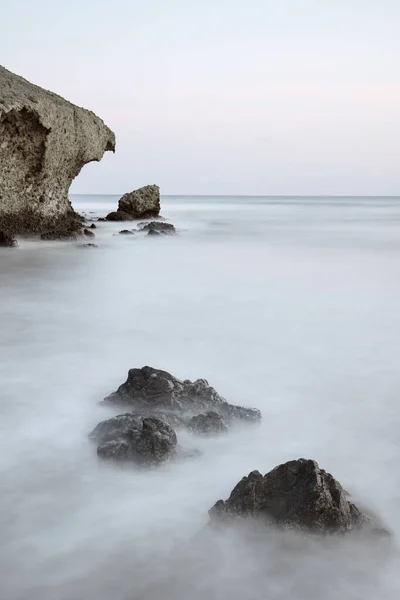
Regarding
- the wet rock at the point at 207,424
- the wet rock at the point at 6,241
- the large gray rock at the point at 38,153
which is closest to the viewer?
the wet rock at the point at 207,424

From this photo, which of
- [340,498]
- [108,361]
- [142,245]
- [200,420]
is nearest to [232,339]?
[108,361]

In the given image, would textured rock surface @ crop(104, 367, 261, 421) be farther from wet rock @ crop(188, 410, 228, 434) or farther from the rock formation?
the rock formation

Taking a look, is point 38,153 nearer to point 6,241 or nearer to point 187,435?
point 6,241

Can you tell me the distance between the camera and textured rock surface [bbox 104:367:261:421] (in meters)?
3.17

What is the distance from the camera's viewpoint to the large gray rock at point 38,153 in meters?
11.6

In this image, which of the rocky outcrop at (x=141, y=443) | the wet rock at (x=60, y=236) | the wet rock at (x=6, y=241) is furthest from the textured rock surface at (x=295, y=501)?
the wet rock at (x=60, y=236)

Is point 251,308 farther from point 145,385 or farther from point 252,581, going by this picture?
point 252,581

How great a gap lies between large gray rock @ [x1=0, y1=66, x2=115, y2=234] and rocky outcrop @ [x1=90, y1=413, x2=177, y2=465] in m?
9.14

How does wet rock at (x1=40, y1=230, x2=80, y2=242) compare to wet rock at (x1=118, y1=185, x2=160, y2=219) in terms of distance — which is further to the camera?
wet rock at (x1=118, y1=185, x2=160, y2=219)

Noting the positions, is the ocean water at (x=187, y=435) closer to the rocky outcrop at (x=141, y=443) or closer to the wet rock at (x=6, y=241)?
the rocky outcrop at (x=141, y=443)

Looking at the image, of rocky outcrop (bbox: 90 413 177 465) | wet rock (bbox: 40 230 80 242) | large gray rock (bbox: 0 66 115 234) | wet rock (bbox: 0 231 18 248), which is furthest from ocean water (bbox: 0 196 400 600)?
wet rock (bbox: 40 230 80 242)

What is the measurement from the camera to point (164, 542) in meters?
2.12

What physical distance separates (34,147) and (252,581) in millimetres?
11356

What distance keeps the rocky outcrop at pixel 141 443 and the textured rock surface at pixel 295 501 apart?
0.44m
